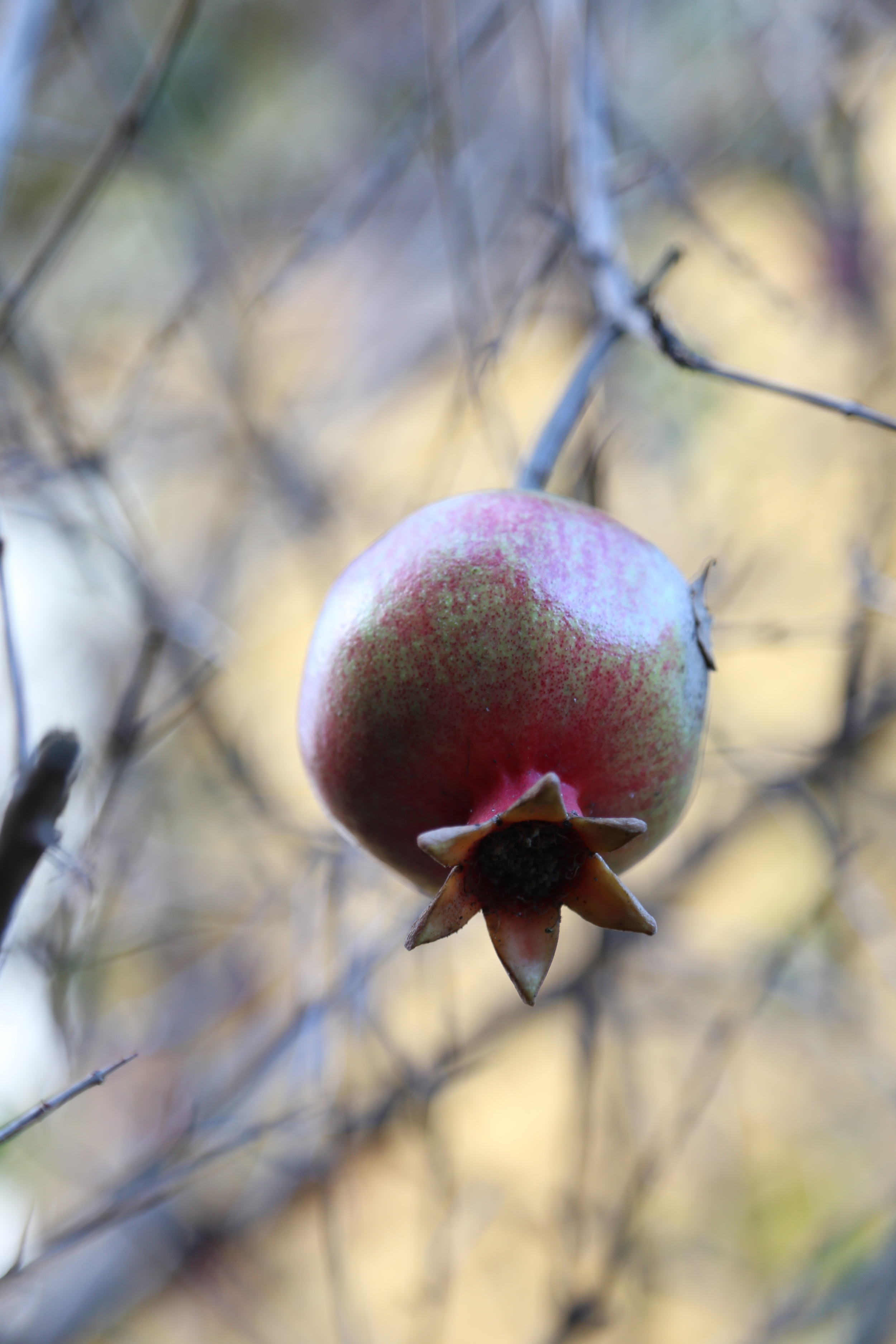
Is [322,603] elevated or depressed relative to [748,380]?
depressed

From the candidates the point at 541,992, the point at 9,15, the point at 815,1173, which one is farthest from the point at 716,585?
the point at 815,1173

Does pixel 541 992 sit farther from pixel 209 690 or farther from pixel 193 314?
pixel 193 314

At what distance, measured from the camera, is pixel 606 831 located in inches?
19.7

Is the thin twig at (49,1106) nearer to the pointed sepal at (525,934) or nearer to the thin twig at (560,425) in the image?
the pointed sepal at (525,934)

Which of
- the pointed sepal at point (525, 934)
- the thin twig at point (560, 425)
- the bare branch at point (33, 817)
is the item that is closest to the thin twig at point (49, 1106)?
the bare branch at point (33, 817)

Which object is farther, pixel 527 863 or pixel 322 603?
pixel 322 603

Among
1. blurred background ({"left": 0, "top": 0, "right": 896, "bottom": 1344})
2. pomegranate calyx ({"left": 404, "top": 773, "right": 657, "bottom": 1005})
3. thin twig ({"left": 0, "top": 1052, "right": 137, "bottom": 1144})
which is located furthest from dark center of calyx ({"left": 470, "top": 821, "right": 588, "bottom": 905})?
blurred background ({"left": 0, "top": 0, "right": 896, "bottom": 1344})

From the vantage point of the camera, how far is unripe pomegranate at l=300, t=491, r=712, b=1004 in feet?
1.69

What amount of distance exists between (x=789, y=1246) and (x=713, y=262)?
2122 mm

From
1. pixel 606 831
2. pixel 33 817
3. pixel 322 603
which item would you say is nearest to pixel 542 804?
pixel 606 831

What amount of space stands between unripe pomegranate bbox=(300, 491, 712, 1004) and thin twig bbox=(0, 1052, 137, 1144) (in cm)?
16

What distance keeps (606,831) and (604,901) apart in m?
0.05

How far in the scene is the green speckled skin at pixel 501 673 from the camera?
0.52 metres

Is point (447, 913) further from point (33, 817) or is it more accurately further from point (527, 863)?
point (33, 817)
